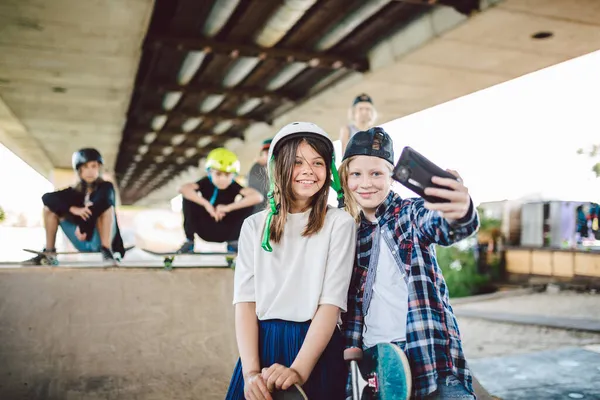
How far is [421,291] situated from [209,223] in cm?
442

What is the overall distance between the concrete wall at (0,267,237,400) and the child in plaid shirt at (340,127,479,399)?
87.2 inches

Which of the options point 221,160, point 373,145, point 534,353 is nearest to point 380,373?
point 373,145

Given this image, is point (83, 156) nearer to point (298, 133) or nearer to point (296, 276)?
point (298, 133)

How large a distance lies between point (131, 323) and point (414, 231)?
2726 millimetres

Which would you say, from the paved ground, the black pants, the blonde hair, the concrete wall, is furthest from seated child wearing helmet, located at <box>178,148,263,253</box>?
the blonde hair

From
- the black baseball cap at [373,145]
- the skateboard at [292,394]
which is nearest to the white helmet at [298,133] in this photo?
the black baseball cap at [373,145]

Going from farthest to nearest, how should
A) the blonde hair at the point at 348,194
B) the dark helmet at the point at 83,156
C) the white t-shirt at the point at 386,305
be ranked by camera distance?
the dark helmet at the point at 83,156
the blonde hair at the point at 348,194
the white t-shirt at the point at 386,305

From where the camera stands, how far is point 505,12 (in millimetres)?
6609

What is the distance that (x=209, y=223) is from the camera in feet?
19.3

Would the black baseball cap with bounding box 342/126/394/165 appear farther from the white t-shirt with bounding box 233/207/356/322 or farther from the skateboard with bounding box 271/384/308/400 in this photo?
the skateboard with bounding box 271/384/308/400

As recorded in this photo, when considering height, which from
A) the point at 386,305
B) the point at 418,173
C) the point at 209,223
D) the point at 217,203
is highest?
the point at 217,203

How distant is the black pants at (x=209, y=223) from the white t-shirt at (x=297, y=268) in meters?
3.92

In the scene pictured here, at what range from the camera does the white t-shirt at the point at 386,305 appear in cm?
183

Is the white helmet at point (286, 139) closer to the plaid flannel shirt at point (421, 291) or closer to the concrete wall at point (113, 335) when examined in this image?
the plaid flannel shirt at point (421, 291)
